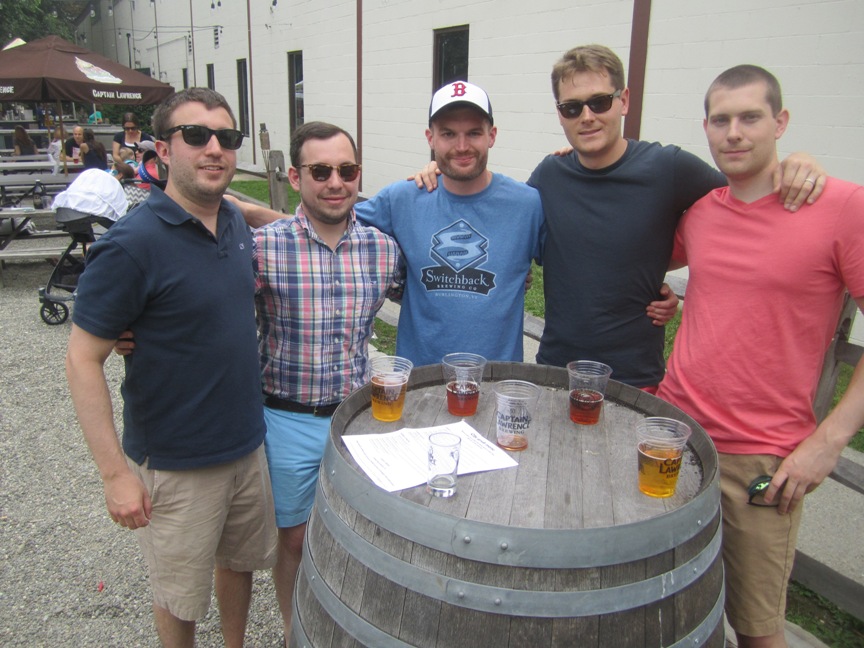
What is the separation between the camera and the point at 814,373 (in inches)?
79.4

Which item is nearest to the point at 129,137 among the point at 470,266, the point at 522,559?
the point at 470,266

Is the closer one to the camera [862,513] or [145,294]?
[145,294]

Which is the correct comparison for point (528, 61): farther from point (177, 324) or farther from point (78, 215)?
point (177, 324)

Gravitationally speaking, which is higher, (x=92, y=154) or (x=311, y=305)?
(x=92, y=154)

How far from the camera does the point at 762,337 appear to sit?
1.99m

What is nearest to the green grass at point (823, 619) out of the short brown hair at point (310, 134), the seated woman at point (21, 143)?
the short brown hair at point (310, 134)

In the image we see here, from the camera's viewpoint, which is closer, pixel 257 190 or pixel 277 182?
pixel 277 182

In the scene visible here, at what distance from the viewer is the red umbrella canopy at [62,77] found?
11375 millimetres

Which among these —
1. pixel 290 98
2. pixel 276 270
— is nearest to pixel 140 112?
pixel 290 98

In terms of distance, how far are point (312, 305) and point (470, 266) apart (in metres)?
0.62

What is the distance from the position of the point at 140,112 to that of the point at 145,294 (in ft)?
108

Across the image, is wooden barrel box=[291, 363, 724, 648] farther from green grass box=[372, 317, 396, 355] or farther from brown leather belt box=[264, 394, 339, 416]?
green grass box=[372, 317, 396, 355]

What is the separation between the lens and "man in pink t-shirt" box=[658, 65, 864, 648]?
1.90 meters

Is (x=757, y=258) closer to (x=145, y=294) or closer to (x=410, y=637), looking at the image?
(x=410, y=637)
